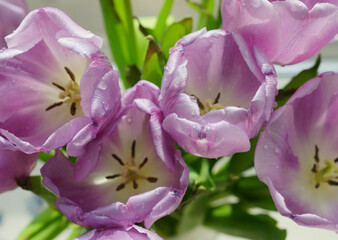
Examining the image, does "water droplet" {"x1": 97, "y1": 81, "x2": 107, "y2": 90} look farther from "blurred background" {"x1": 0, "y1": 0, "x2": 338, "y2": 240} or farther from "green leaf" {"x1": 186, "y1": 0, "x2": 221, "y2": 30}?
"blurred background" {"x1": 0, "y1": 0, "x2": 338, "y2": 240}

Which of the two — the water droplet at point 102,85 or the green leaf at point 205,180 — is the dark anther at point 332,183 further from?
the water droplet at point 102,85

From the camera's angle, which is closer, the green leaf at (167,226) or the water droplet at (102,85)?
the water droplet at (102,85)

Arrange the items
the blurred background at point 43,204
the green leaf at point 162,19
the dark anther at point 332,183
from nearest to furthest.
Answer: the dark anther at point 332,183
the green leaf at point 162,19
the blurred background at point 43,204

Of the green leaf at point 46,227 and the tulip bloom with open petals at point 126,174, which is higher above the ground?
the tulip bloom with open petals at point 126,174

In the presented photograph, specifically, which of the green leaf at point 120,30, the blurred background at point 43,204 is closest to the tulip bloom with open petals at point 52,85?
the green leaf at point 120,30

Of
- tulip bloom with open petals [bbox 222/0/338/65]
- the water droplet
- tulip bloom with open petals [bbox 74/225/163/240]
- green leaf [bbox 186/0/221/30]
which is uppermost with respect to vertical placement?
tulip bloom with open petals [bbox 222/0/338/65]

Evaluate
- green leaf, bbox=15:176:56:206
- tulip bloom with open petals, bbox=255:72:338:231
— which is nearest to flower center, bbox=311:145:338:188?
tulip bloom with open petals, bbox=255:72:338:231

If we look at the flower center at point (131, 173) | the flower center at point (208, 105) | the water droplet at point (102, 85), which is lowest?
the flower center at point (131, 173)
